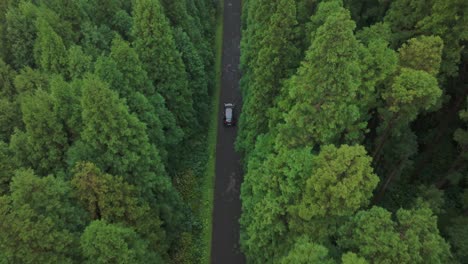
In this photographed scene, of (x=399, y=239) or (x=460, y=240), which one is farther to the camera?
(x=460, y=240)

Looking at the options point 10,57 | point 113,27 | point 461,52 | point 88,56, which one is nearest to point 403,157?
point 461,52

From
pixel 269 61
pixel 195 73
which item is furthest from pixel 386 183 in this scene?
pixel 195 73

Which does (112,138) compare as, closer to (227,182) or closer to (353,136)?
(353,136)

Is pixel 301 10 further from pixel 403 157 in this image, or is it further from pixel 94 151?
pixel 94 151

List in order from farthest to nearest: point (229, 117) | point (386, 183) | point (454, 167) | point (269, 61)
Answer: point (229, 117), point (269, 61), point (386, 183), point (454, 167)

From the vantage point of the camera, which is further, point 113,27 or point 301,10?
point 113,27

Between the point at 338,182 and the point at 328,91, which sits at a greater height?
the point at 328,91

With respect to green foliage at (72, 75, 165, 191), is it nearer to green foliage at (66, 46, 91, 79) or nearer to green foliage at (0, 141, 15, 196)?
green foliage at (0, 141, 15, 196)
